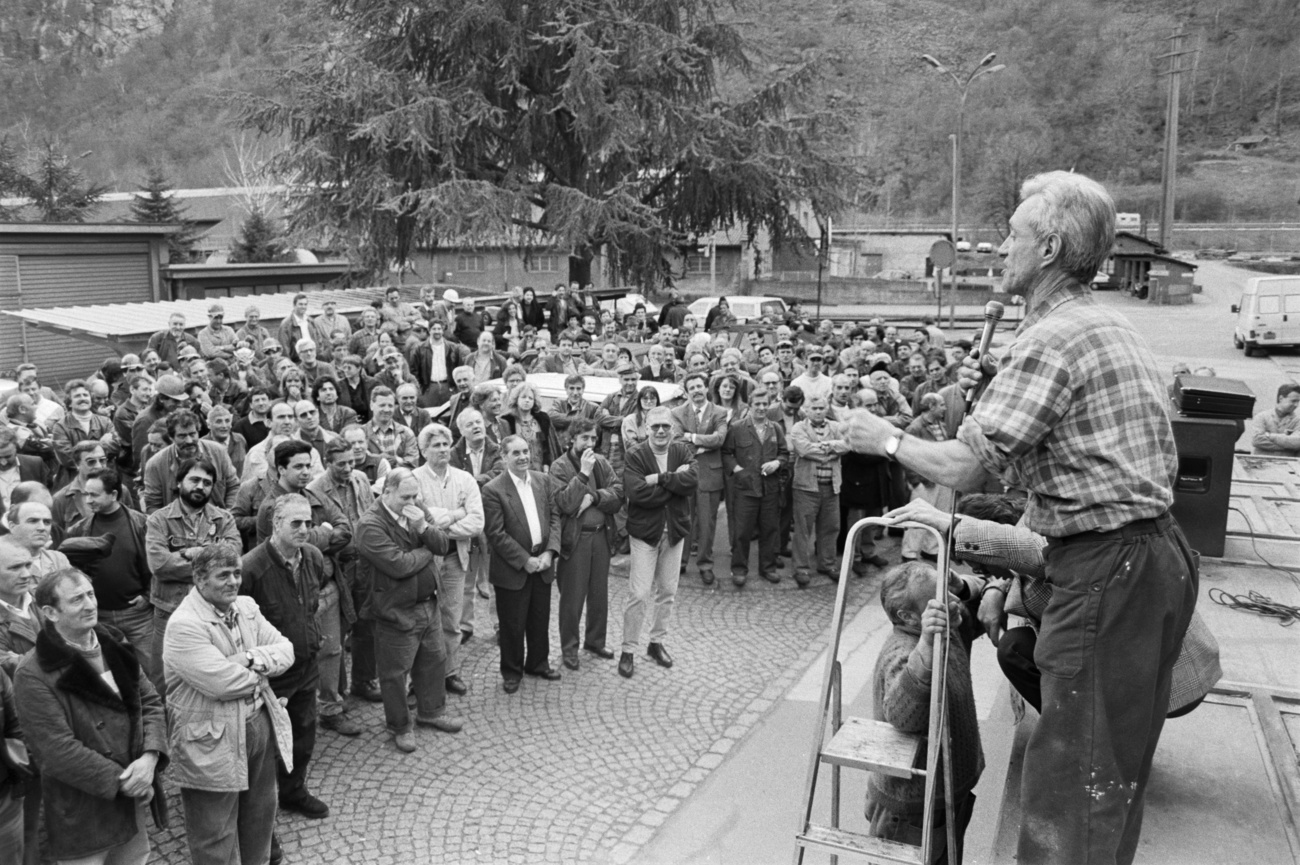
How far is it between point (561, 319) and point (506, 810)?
1555 cm

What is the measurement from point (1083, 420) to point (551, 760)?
5.06m

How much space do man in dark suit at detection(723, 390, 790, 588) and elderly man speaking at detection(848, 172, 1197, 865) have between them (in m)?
7.76

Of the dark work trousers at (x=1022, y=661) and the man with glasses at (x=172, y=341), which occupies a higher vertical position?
the man with glasses at (x=172, y=341)

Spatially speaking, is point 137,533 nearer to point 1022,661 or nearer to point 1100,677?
point 1022,661

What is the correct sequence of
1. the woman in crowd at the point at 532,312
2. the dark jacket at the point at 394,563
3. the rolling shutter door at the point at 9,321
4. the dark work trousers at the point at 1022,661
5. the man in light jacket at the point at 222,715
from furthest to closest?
the rolling shutter door at the point at 9,321 → the woman in crowd at the point at 532,312 → the dark jacket at the point at 394,563 → the man in light jacket at the point at 222,715 → the dark work trousers at the point at 1022,661

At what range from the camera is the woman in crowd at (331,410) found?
395 inches

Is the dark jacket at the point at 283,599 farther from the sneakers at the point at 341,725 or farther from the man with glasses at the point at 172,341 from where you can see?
the man with glasses at the point at 172,341

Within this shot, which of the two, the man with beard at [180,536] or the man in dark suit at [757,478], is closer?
the man with beard at [180,536]

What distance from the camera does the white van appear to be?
87.6ft

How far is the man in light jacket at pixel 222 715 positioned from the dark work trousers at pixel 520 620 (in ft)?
8.93

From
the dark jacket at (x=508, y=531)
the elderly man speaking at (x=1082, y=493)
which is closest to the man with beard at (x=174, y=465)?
the dark jacket at (x=508, y=531)

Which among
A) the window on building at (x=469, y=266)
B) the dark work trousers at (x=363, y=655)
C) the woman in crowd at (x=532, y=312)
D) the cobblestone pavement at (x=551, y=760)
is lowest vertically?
the cobblestone pavement at (x=551, y=760)

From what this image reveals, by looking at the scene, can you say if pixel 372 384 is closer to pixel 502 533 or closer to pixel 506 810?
pixel 502 533

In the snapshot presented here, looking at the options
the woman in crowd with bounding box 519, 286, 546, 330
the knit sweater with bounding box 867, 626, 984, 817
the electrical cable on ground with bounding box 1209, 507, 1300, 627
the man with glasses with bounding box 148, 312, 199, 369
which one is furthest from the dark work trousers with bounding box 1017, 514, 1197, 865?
the woman in crowd with bounding box 519, 286, 546, 330
